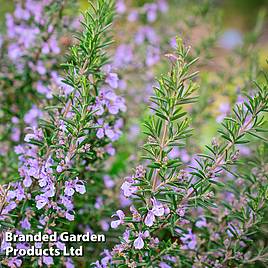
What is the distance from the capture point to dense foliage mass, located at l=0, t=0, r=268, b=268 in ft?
4.07

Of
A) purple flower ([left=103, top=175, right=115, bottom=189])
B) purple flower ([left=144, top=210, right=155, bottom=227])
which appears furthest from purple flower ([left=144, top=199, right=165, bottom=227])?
purple flower ([left=103, top=175, right=115, bottom=189])

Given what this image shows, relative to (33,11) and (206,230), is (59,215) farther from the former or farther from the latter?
(33,11)

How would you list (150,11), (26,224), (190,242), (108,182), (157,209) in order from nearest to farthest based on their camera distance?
1. (157,209)
2. (26,224)
3. (190,242)
4. (108,182)
5. (150,11)

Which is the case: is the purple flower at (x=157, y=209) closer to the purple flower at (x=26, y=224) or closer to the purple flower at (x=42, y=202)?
the purple flower at (x=42, y=202)

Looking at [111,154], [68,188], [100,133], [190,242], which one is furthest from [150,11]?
[68,188]

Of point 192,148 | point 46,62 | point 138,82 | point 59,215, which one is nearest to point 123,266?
point 59,215

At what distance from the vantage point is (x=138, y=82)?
2.52 m

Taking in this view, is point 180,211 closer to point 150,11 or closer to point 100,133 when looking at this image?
Result: point 100,133

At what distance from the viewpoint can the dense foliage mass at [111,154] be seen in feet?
4.07

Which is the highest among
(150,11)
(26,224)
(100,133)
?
(150,11)

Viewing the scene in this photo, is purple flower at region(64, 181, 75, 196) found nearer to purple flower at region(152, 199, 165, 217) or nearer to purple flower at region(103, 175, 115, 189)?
purple flower at region(152, 199, 165, 217)

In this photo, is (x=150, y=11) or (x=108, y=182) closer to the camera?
(x=108, y=182)

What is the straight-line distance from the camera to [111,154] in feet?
5.14

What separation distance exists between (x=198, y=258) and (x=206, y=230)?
0.16 meters
